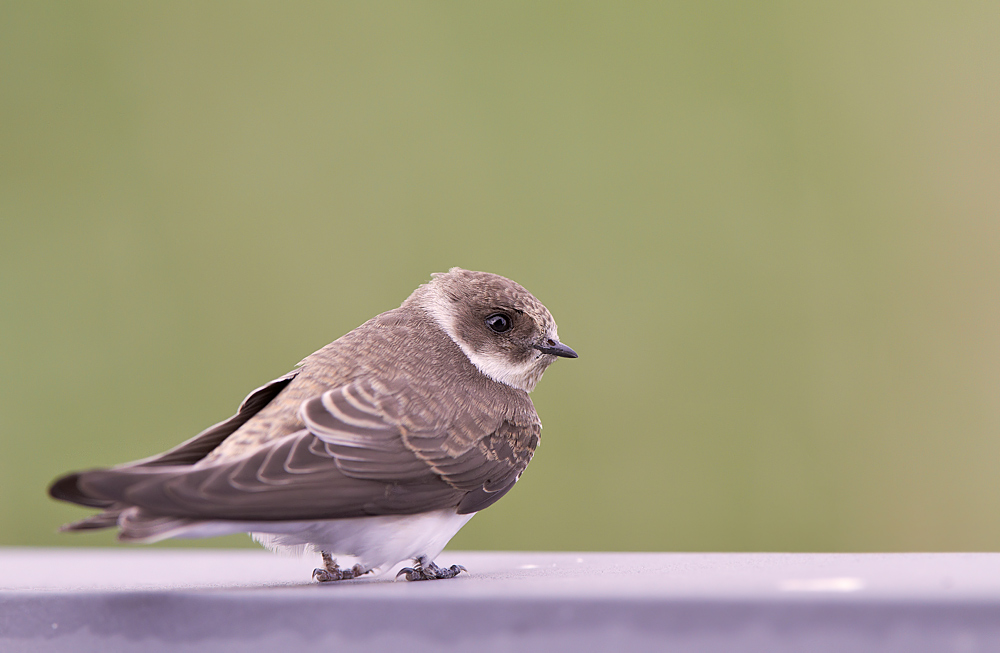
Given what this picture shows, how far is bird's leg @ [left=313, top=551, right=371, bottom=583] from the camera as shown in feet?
4.84

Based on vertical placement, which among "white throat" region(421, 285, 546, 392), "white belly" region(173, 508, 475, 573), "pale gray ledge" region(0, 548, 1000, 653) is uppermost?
"white throat" region(421, 285, 546, 392)

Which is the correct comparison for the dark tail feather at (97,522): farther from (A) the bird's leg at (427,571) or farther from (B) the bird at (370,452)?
(A) the bird's leg at (427,571)

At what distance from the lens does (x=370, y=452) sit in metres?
1.38

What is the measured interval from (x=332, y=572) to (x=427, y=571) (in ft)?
0.46

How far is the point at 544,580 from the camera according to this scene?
1.17m

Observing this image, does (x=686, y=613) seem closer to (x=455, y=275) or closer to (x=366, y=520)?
(x=366, y=520)

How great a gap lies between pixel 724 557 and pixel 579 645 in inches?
24.2

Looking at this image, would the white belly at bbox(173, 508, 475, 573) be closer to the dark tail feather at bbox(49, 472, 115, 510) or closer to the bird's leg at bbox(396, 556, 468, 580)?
the bird's leg at bbox(396, 556, 468, 580)

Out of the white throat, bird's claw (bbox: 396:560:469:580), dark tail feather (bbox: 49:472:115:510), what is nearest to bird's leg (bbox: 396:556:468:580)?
bird's claw (bbox: 396:560:469:580)

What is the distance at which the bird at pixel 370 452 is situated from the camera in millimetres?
1165

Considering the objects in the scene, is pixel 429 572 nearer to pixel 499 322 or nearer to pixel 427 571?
pixel 427 571

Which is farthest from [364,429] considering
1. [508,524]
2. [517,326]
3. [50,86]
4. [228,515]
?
[50,86]

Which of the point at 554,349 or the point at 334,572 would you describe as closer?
the point at 334,572

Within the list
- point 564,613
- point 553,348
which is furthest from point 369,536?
point 553,348
